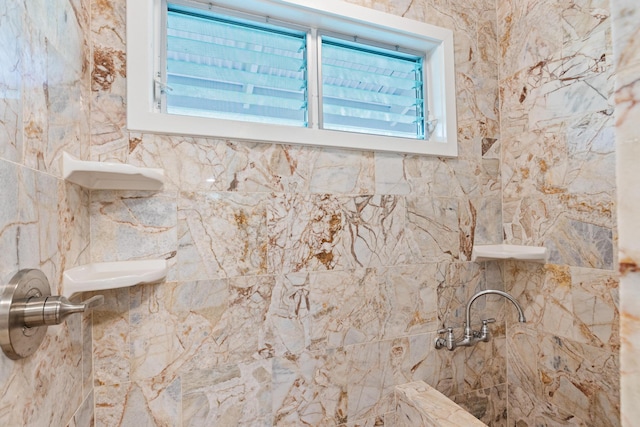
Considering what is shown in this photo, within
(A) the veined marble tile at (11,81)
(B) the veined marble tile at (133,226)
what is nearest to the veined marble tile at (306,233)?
(B) the veined marble tile at (133,226)

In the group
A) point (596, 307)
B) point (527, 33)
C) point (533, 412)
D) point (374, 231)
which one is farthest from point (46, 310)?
point (527, 33)

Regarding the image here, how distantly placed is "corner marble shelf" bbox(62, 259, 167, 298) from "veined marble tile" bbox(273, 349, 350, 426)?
0.56 m

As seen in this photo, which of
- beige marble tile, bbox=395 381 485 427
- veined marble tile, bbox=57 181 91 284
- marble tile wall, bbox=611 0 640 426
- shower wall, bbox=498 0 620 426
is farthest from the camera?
shower wall, bbox=498 0 620 426

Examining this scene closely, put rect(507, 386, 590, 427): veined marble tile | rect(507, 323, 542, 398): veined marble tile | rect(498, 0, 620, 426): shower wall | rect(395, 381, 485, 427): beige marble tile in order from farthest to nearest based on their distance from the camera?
rect(507, 323, 542, 398): veined marble tile < rect(507, 386, 590, 427): veined marble tile < rect(498, 0, 620, 426): shower wall < rect(395, 381, 485, 427): beige marble tile

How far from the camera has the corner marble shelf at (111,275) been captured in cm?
82

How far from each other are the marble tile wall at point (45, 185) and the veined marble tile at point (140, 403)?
0.05 meters

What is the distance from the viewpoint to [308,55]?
1370 mm

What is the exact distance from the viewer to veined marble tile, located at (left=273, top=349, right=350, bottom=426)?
3.89 feet

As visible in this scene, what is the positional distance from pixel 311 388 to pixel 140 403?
602mm

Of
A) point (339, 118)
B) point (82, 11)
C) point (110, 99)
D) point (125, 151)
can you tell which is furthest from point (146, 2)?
point (339, 118)

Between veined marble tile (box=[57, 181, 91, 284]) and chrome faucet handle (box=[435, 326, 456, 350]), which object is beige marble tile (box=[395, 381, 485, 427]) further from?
veined marble tile (box=[57, 181, 91, 284])

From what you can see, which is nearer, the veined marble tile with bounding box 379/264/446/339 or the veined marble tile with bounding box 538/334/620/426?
the veined marble tile with bounding box 538/334/620/426

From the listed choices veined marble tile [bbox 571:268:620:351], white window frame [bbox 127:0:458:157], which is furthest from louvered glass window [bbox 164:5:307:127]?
veined marble tile [bbox 571:268:620:351]

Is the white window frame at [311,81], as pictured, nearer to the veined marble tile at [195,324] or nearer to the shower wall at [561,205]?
the shower wall at [561,205]
